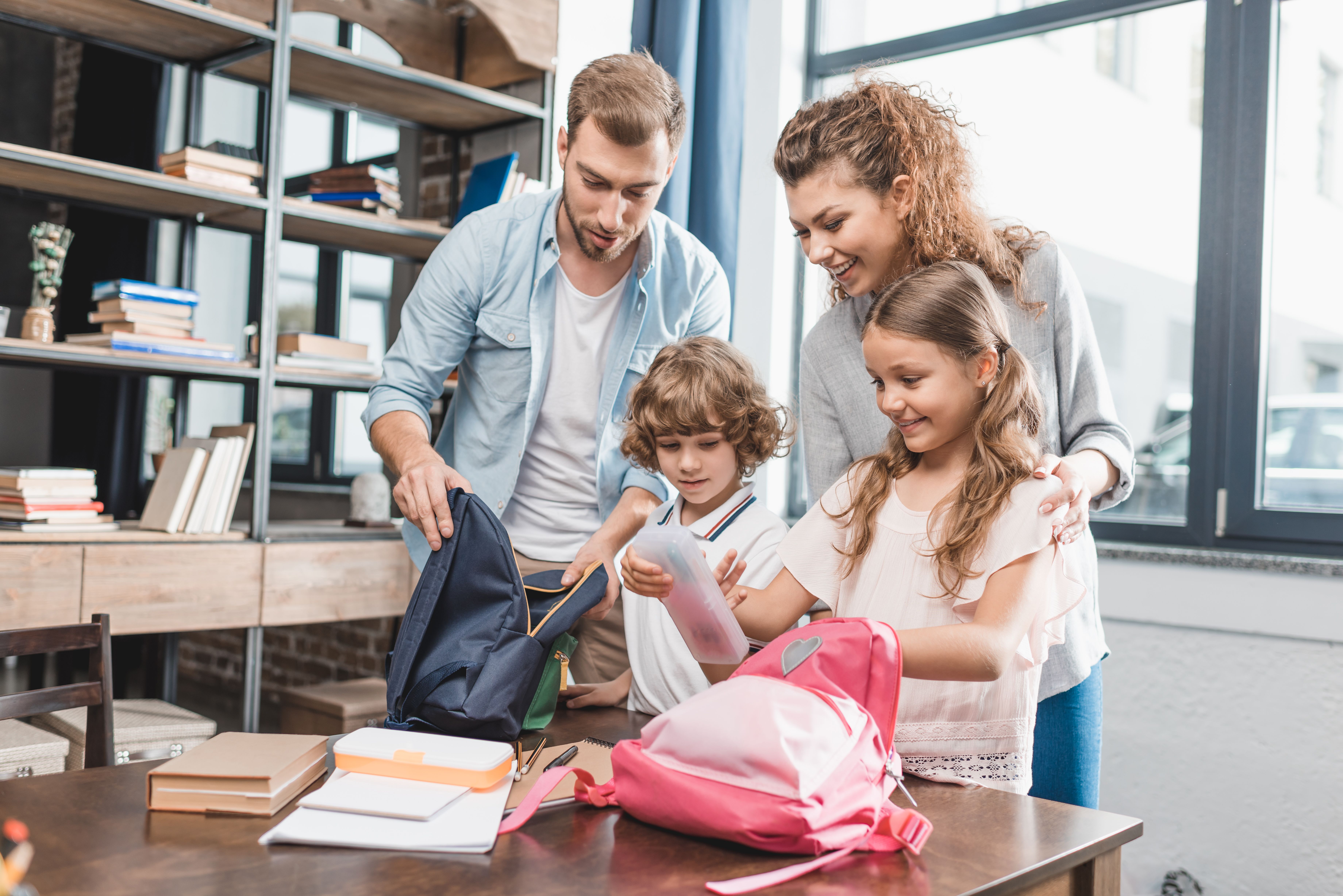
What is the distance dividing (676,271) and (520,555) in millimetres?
580

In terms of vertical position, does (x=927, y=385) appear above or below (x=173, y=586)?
above

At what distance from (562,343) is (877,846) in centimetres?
113

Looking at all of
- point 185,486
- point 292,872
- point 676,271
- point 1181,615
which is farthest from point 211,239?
point 292,872

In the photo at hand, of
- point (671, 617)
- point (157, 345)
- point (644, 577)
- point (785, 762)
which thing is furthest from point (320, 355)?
point (785, 762)

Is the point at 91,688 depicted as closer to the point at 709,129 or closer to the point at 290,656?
the point at 709,129

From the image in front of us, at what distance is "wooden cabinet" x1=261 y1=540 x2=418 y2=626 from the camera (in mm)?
2553

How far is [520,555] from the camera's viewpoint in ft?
5.84

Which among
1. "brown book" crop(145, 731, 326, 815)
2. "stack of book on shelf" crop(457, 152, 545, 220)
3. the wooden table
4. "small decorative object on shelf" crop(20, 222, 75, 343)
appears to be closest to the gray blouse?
the wooden table

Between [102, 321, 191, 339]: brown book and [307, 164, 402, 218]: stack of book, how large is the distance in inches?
23.3

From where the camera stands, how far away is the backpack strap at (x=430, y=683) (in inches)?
46.3

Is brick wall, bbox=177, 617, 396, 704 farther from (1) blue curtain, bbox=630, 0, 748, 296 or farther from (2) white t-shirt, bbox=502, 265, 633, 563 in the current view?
(2) white t-shirt, bbox=502, 265, 633, 563

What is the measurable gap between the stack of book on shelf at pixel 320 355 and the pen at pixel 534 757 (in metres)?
1.74

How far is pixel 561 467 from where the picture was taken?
1790 millimetres

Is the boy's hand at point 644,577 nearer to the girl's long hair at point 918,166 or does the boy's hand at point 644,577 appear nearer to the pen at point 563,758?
the pen at point 563,758
